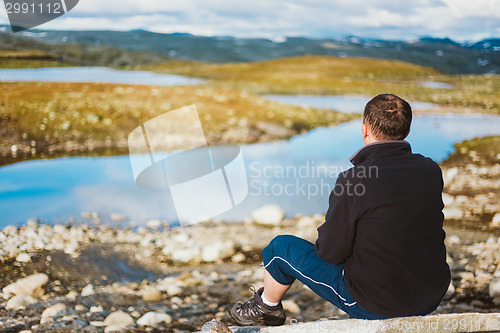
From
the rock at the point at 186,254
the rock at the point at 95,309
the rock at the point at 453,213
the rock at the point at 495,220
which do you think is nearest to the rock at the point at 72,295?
the rock at the point at 95,309

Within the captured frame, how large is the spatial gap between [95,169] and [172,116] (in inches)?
190

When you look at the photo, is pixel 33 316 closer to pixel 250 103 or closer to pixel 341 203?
pixel 341 203

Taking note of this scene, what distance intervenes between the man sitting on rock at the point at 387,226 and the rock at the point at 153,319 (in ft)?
6.40

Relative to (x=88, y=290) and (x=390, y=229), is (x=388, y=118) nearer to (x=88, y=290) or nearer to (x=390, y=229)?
(x=390, y=229)

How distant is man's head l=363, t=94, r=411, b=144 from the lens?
2525mm

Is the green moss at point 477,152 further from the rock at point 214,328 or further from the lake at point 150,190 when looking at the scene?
the rock at point 214,328

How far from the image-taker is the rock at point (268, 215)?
22.4 feet

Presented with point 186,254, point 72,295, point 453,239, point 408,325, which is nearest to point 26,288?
point 72,295

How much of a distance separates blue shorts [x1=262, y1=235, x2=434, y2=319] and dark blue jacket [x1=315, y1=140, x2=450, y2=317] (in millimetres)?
148

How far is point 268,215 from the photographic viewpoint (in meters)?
6.94

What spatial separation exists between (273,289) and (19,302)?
104 inches

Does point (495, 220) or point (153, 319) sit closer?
point (153, 319)

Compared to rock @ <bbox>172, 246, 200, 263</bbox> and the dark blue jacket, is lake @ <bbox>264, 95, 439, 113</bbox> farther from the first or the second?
the dark blue jacket

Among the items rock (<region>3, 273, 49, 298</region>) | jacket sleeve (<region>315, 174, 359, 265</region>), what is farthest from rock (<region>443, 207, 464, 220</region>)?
rock (<region>3, 273, 49, 298</region>)
